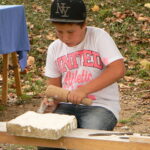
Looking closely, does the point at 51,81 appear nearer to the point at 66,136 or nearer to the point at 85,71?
the point at 85,71

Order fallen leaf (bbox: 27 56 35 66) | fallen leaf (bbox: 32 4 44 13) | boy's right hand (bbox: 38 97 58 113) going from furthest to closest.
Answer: fallen leaf (bbox: 32 4 44 13) → fallen leaf (bbox: 27 56 35 66) → boy's right hand (bbox: 38 97 58 113)

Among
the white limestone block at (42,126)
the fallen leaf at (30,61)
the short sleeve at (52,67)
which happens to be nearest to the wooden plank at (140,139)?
the white limestone block at (42,126)

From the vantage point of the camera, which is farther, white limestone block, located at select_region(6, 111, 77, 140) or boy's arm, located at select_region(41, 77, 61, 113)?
boy's arm, located at select_region(41, 77, 61, 113)

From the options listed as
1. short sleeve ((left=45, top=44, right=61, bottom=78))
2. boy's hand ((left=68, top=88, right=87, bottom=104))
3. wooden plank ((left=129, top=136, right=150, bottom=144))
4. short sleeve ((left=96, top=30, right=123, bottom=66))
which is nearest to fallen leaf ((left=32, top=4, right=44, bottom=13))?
short sleeve ((left=45, top=44, right=61, bottom=78))

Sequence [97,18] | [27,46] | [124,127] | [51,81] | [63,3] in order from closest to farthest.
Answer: [63,3], [51,81], [124,127], [27,46], [97,18]

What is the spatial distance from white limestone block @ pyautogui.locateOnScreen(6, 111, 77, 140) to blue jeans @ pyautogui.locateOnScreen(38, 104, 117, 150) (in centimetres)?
37

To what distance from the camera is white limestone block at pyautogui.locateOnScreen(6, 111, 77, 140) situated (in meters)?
2.72

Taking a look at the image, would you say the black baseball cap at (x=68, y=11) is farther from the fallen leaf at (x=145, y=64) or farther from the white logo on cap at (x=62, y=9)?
the fallen leaf at (x=145, y=64)

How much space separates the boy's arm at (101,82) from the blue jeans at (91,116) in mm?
146

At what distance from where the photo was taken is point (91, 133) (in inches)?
111

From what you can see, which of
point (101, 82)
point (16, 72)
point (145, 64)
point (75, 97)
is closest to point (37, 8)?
point (145, 64)

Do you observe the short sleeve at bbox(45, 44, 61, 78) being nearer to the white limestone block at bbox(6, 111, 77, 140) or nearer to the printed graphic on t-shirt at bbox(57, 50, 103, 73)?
the printed graphic on t-shirt at bbox(57, 50, 103, 73)

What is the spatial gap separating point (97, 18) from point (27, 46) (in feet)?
13.1

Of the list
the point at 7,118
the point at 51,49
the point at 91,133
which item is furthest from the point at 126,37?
the point at 91,133
